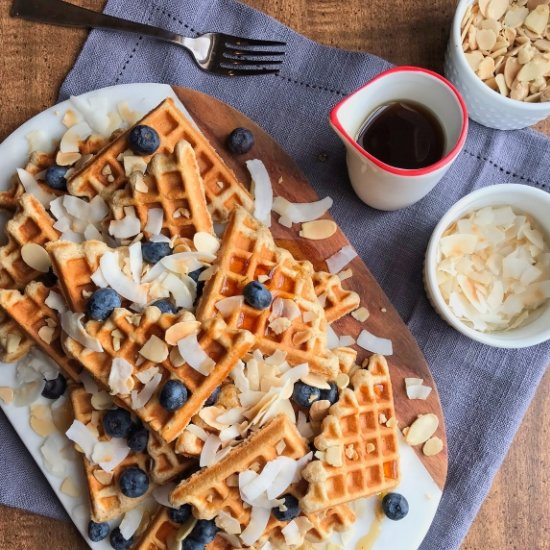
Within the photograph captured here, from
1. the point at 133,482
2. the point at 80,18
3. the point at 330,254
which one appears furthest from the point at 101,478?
the point at 80,18

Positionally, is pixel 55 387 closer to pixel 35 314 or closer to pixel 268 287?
pixel 35 314

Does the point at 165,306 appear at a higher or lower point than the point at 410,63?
lower

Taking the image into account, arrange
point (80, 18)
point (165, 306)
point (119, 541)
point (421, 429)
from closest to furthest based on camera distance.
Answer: point (165, 306) → point (119, 541) → point (421, 429) → point (80, 18)

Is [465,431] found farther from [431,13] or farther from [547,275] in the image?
[431,13]

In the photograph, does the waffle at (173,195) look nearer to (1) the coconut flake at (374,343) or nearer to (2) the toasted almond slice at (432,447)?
(1) the coconut flake at (374,343)

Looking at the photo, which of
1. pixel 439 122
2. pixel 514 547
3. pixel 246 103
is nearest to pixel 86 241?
pixel 246 103
